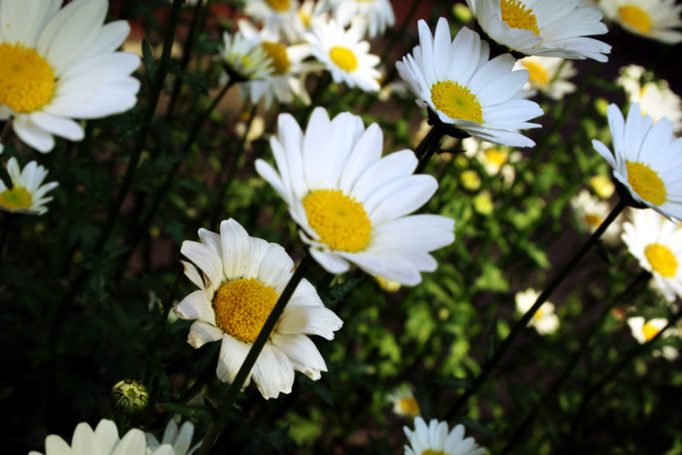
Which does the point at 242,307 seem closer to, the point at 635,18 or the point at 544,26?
the point at 544,26

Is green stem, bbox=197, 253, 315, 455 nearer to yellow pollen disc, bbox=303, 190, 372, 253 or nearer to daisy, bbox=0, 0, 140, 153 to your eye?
yellow pollen disc, bbox=303, 190, 372, 253

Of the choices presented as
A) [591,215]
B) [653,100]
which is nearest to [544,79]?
[653,100]

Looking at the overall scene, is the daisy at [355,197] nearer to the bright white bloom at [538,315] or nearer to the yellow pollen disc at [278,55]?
the yellow pollen disc at [278,55]

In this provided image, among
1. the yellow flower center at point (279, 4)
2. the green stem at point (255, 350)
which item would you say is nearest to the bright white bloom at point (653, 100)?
the yellow flower center at point (279, 4)

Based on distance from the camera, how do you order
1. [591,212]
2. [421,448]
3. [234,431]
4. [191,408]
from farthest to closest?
[591,212] < [234,431] < [421,448] < [191,408]

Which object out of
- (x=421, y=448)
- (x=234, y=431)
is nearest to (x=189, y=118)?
(x=234, y=431)

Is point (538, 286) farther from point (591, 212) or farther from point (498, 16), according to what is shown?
point (498, 16)

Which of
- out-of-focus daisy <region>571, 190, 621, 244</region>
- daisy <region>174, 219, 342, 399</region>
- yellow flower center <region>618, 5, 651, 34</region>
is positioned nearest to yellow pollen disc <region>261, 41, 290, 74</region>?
yellow flower center <region>618, 5, 651, 34</region>
